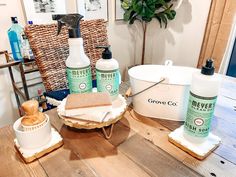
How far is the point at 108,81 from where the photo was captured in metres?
0.57

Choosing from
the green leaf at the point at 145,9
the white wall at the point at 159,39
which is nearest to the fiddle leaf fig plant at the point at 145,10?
the green leaf at the point at 145,9

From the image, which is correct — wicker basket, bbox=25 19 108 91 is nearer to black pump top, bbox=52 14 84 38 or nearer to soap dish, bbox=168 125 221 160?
black pump top, bbox=52 14 84 38

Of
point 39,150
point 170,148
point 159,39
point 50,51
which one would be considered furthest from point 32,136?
point 159,39

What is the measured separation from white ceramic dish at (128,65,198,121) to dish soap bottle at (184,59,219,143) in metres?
0.10

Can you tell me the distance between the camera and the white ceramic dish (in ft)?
1.84

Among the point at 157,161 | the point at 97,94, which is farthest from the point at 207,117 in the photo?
the point at 97,94

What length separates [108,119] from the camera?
0.50m

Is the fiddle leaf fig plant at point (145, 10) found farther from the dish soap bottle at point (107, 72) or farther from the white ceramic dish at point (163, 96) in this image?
the dish soap bottle at point (107, 72)

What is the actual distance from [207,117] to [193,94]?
0.07 meters

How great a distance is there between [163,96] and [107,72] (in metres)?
0.20

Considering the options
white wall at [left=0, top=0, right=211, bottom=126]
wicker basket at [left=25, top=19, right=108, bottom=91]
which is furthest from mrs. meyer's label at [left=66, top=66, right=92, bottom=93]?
white wall at [left=0, top=0, right=211, bottom=126]

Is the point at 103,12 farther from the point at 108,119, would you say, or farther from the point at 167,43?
the point at 108,119

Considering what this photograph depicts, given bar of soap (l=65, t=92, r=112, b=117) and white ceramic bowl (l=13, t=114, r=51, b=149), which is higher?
bar of soap (l=65, t=92, r=112, b=117)

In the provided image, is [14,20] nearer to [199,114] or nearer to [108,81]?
[108,81]
